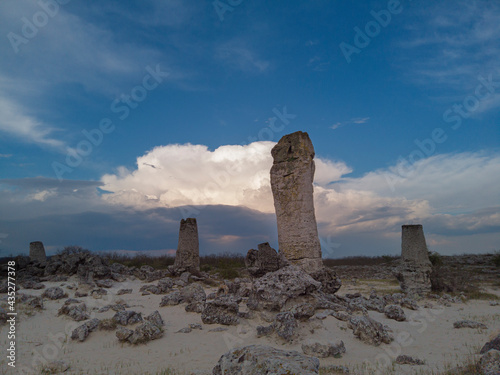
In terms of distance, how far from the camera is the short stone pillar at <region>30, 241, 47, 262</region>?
19984 mm

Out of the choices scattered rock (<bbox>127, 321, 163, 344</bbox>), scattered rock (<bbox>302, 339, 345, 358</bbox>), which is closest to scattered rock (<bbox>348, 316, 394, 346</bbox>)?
scattered rock (<bbox>302, 339, 345, 358</bbox>)

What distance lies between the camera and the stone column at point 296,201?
392 inches

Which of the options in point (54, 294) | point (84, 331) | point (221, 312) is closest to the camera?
point (84, 331)

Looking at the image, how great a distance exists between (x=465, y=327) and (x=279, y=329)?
533 centimetres

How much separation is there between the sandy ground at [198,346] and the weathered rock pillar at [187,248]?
339 inches

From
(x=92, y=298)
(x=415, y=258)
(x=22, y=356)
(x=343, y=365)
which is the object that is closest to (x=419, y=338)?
(x=343, y=365)

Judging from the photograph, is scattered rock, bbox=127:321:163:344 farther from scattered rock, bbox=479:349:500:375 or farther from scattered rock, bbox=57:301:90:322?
scattered rock, bbox=479:349:500:375

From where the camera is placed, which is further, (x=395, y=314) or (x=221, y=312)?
(x=395, y=314)

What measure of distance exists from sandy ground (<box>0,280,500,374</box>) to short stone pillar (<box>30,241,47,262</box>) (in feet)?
42.6

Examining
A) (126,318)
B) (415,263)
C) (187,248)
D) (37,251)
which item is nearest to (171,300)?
(126,318)

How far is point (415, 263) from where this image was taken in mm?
13883

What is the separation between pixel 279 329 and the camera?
650 centimetres

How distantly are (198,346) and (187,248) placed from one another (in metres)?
11.9

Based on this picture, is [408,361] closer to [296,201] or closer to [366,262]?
[296,201]
